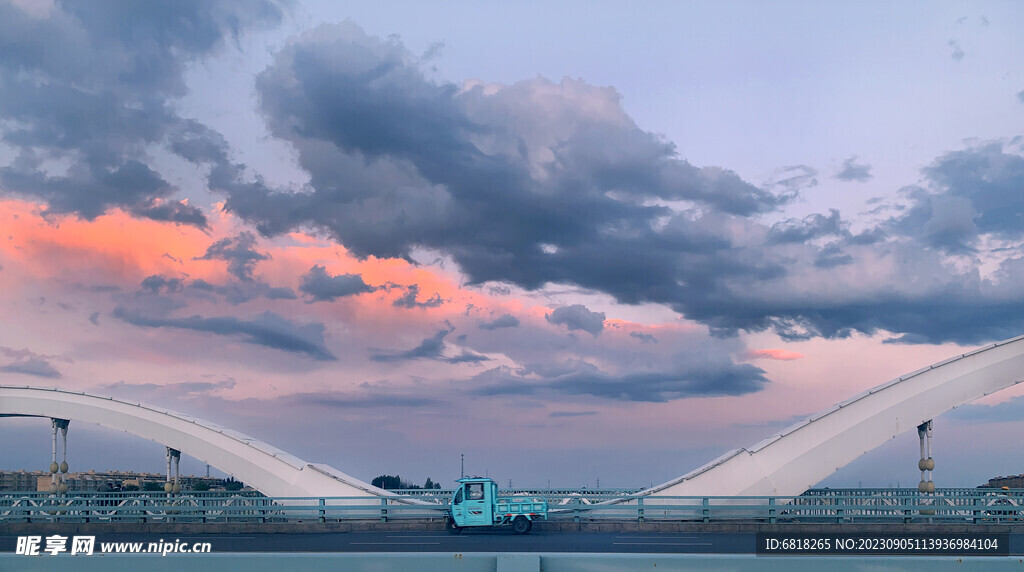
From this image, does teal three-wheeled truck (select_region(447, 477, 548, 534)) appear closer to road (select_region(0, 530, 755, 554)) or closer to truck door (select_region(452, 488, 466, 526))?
truck door (select_region(452, 488, 466, 526))

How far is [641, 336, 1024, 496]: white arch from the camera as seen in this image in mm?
41688

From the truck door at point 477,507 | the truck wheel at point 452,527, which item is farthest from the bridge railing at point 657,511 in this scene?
the truck door at point 477,507

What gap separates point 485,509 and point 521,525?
1.67 metres

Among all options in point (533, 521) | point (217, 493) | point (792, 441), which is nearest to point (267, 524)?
point (217, 493)

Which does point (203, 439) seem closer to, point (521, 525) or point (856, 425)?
point (521, 525)

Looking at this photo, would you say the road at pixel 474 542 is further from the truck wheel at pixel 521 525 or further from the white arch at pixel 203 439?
the white arch at pixel 203 439

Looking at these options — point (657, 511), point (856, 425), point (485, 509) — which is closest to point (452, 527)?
point (485, 509)

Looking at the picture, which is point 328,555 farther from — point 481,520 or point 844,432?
point 844,432

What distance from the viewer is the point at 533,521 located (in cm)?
3672

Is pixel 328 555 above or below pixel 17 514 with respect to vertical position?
above

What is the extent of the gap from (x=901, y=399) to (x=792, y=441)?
18.5ft

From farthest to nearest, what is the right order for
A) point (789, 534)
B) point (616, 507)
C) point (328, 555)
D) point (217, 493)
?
point (217, 493) → point (616, 507) → point (789, 534) → point (328, 555)

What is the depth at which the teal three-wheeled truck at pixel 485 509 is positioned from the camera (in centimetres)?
3559

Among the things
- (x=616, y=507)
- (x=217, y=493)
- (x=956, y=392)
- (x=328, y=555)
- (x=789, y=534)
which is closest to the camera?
(x=328, y=555)
